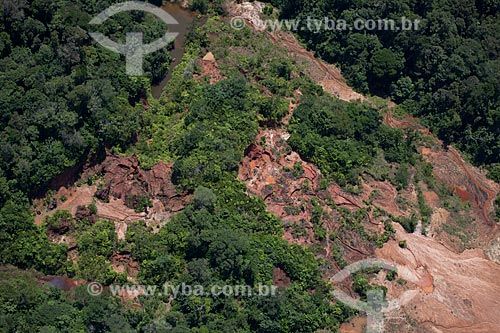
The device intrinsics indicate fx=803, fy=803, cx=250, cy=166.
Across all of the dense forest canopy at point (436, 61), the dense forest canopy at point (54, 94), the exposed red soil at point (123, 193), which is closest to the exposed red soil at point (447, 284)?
the dense forest canopy at point (436, 61)

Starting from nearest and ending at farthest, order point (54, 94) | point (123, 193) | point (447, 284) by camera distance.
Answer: point (54, 94) → point (447, 284) → point (123, 193)

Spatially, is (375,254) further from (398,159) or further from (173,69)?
(173,69)

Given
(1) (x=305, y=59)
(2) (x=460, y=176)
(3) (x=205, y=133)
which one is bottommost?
(2) (x=460, y=176)

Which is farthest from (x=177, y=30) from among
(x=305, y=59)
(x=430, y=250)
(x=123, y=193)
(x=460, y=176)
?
(x=430, y=250)

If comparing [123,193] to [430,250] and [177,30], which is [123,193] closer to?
[177,30]

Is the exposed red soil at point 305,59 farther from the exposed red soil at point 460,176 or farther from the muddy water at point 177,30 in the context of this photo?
the exposed red soil at point 460,176
